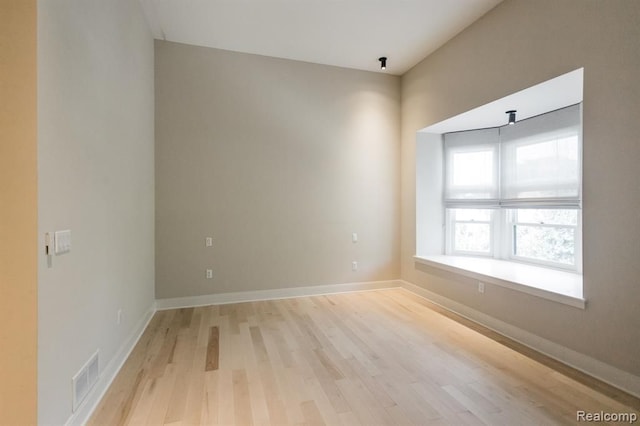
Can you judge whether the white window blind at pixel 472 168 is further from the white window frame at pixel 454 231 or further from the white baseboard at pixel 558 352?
the white baseboard at pixel 558 352

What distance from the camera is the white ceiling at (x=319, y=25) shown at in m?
3.04

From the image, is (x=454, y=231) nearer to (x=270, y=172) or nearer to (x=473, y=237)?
(x=473, y=237)

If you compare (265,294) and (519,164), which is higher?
(519,164)

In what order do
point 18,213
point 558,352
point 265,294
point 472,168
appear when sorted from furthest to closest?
point 472,168, point 265,294, point 558,352, point 18,213

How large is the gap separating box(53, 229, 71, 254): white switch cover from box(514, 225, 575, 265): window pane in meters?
4.44

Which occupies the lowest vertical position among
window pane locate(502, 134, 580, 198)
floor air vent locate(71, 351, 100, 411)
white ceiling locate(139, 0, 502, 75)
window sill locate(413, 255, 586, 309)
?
floor air vent locate(71, 351, 100, 411)

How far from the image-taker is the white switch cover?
4.92 ft

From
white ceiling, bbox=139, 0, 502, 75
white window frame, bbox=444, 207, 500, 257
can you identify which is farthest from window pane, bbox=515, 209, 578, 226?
white ceiling, bbox=139, 0, 502, 75

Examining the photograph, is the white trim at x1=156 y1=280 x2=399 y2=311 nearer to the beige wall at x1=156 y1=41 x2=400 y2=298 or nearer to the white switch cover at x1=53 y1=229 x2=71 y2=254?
the beige wall at x1=156 y1=41 x2=400 y2=298

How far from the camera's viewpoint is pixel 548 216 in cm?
346

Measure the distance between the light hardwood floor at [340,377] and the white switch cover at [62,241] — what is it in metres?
1.07

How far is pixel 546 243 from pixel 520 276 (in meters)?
0.77

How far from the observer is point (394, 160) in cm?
471

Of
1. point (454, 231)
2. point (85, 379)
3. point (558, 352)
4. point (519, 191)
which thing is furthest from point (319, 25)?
point (558, 352)
